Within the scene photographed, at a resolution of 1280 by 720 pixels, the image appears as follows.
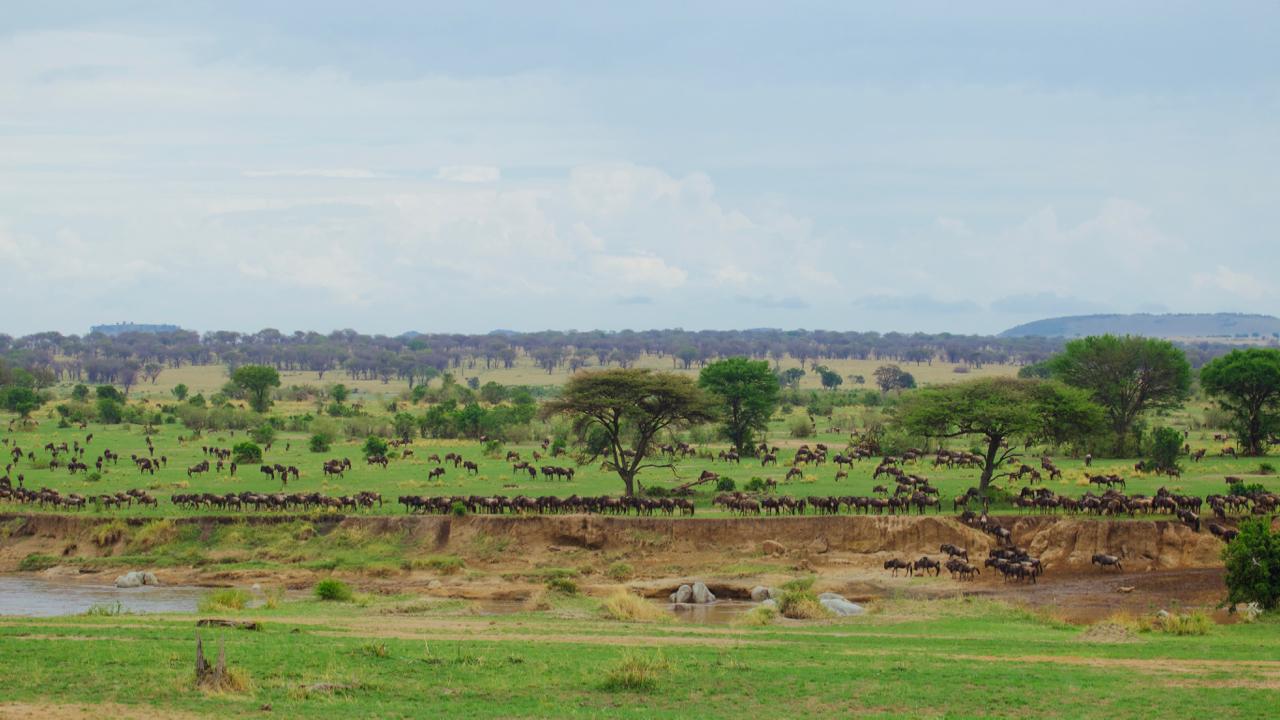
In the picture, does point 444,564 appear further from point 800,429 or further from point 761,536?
point 800,429

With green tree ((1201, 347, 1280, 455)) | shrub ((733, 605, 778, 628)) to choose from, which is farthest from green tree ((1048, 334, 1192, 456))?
shrub ((733, 605, 778, 628))

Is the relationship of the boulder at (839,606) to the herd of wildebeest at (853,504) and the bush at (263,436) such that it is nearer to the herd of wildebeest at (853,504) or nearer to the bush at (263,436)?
the herd of wildebeest at (853,504)

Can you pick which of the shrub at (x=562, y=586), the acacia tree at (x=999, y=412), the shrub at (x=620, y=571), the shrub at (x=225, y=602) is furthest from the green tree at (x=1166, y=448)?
the shrub at (x=225, y=602)

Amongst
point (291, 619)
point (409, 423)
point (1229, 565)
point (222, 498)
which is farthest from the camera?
point (409, 423)

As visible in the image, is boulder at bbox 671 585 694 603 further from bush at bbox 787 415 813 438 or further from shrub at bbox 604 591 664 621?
bush at bbox 787 415 813 438

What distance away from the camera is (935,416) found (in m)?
45.0

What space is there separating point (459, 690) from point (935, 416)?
2903 cm

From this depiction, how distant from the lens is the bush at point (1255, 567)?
29203 mm

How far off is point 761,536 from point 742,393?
24660mm

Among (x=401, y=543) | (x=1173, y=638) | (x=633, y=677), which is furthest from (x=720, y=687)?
(x=401, y=543)

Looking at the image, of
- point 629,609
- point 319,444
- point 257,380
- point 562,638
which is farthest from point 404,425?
point 562,638

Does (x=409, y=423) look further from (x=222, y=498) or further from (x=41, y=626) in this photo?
(x=41, y=626)

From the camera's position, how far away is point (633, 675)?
784 inches

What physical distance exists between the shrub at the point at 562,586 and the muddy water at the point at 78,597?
9.75m
